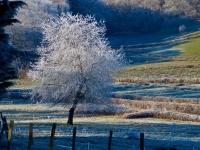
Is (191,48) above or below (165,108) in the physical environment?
above

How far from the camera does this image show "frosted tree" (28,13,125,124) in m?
39.8

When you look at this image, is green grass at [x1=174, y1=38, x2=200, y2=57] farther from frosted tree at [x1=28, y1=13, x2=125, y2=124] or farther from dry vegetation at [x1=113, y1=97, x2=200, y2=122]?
frosted tree at [x1=28, y1=13, x2=125, y2=124]

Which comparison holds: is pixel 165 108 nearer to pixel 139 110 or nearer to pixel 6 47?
pixel 139 110

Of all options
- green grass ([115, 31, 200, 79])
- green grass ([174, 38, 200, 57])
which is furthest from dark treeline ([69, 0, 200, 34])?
green grass ([115, 31, 200, 79])

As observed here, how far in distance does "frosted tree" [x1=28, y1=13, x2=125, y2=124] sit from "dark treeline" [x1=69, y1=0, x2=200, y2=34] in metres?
80.1

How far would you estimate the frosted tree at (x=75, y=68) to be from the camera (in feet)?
131

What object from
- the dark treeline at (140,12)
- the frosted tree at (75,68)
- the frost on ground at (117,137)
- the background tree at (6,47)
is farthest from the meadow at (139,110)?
the dark treeline at (140,12)

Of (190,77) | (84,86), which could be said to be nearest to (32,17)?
(190,77)

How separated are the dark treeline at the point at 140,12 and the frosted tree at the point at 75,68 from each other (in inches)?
3152

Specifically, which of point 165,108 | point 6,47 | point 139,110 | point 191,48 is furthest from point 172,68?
point 6,47

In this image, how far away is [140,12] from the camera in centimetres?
13225

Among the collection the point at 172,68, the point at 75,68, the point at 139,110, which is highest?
the point at 172,68

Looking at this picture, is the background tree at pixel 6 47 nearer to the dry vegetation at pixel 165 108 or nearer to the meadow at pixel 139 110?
the meadow at pixel 139 110

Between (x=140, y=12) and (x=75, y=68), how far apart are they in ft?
312
